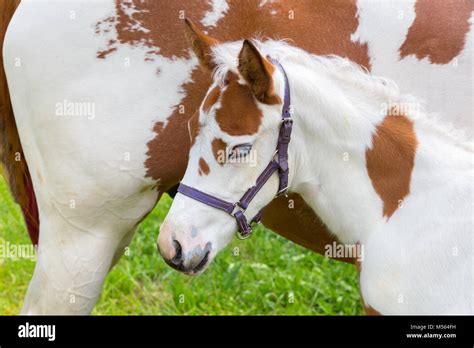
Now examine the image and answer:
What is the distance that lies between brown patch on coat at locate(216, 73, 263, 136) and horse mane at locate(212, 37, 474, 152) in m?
0.09

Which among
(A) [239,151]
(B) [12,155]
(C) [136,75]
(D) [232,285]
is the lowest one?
(D) [232,285]

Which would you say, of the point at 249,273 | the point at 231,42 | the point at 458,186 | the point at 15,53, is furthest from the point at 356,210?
the point at 249,273

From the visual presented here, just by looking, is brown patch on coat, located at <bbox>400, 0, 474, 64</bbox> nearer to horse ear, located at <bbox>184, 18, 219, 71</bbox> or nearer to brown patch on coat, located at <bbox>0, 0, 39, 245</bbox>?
horse ear, located at <bbox>184, 18, 219, 71</bbox>

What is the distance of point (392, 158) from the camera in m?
3.18

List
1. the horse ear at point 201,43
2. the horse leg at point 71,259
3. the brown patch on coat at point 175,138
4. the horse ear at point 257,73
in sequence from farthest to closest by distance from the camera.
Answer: the horse leg at point 71,259 < the brown patch on coat at point 175,138 < the horse ear at point 201,43 < the horse ear at point 257,73

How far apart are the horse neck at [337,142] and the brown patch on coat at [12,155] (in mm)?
1537

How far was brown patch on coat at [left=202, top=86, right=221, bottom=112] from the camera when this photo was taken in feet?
10.3

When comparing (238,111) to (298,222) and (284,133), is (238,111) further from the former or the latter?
(298,222)

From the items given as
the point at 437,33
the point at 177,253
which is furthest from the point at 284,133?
the point at 437,33

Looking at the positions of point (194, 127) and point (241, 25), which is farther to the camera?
point (241, 25)

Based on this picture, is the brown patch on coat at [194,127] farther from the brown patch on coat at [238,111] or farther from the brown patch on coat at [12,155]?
the brown patch on coat at [12,155]

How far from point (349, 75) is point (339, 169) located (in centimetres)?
38

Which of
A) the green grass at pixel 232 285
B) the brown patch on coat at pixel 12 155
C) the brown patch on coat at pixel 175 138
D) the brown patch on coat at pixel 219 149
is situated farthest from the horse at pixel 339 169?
the green grass at pixel 232 285

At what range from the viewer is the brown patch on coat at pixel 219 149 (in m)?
3.08
